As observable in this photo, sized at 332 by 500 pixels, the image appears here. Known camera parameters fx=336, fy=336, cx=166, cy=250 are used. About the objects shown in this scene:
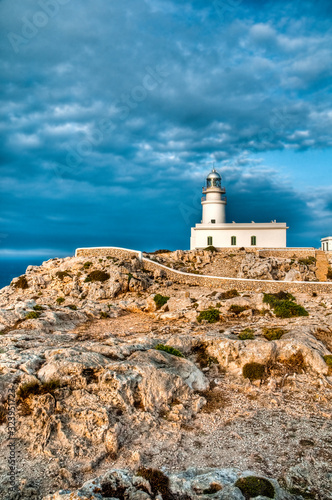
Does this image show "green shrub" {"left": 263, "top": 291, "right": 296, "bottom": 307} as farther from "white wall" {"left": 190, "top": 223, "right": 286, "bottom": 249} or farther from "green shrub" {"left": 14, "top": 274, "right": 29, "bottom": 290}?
"green shrub" {"left": 14, "top": 274, "right": 29, "bottom": 290}

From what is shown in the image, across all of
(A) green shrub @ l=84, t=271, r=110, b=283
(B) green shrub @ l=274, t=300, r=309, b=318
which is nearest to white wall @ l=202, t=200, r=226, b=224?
(A) green shrub @ l=84, t=271, r=110, b=283

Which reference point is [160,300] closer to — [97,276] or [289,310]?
[97,276]

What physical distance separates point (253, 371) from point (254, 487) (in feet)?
21.0

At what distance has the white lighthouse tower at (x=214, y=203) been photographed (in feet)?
151

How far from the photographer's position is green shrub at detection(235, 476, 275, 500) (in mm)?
6449

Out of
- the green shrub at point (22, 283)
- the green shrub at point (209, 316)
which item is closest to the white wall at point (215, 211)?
the green shrub at point (22, 283)

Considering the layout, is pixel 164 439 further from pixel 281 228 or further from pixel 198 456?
pixel 281 228

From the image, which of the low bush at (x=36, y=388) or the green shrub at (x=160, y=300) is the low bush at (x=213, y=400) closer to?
the low bush at (x=36, y=388)

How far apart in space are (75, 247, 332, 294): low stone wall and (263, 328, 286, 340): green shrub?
11.0 meters

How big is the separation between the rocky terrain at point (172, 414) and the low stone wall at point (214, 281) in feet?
30.5

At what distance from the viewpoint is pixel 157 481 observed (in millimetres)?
7004

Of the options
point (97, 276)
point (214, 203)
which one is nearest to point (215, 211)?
point (214, 203)

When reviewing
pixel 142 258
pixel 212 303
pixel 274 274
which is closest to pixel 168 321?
pixel 212 303

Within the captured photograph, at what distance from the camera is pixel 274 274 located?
114 ft
